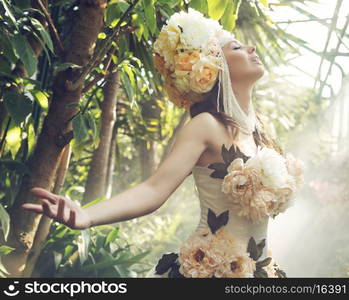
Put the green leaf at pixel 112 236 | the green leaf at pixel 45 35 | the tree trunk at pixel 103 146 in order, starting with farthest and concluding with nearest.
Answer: the green leaf at pixel 112 236 → the tree trunk at pixel 103 146 → the green leaf at pixel 45 35

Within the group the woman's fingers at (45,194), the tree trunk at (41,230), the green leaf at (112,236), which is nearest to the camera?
the woman's fingers at (45,194)

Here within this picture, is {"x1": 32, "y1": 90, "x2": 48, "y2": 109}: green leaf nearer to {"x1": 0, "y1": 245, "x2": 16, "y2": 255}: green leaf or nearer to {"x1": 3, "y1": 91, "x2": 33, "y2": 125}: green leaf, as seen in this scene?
{"x1": 3, "y1": 91, "x2": 33, "y2": 125}: green leaf

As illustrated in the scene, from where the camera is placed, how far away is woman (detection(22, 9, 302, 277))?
1364 mm

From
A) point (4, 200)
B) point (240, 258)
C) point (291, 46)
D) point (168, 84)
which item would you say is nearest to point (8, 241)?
point (4, 200)

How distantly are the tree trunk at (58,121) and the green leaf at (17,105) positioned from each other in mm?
232

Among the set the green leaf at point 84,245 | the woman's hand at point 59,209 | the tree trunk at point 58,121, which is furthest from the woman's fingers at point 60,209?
the green leaf at point 84,245

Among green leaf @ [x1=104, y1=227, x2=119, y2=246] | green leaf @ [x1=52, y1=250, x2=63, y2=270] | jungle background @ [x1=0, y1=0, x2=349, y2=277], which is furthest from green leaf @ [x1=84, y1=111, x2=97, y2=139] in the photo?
green leaf @ [x1=104, y1=227, x2=119, y2=246]

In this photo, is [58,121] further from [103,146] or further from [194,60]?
[103,146]

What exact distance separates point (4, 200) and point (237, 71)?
4.53ft

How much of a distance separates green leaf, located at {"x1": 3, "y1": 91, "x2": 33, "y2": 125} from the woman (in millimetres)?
505

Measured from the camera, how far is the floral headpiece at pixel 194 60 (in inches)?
60.7

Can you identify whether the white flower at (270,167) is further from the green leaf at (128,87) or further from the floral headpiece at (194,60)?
the green leaf at (128,87)

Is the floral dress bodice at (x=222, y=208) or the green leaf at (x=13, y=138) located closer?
the floral dress bodice at (x=222, y=208)

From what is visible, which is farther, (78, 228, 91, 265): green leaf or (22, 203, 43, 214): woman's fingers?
(78, 228, 91, 265): green leaf
